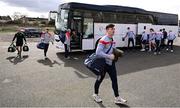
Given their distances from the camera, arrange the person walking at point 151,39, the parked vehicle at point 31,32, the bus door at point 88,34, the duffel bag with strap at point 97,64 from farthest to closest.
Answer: the parked vehicle at point 31,32
the person walking at point 151,39
the bus door at point 88,34
the duffel bag with strap at point 97,64

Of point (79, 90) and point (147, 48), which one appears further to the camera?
point (147, 48)

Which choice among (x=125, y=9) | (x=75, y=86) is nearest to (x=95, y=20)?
(x=125, y=9)

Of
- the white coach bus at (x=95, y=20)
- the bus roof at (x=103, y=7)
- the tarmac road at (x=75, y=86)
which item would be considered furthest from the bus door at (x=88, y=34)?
the tarmac road at (x=75, y=86)

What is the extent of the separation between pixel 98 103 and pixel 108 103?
26 cm

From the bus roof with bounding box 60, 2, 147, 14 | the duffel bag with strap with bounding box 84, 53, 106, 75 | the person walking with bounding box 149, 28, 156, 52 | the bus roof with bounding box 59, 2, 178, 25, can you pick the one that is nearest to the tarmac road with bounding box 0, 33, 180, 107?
the duffel bag with strap with bounding box 84, 53, 106, 75

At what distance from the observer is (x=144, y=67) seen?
12094 millimetres

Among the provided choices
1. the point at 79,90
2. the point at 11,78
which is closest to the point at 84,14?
the point at 11,78

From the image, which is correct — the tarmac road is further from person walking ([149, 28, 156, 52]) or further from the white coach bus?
person walking ([149, 28, 156, 52])

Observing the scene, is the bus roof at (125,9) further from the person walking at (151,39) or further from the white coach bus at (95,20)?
the person walking at (151,39)

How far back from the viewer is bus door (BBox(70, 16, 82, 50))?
1627 cm

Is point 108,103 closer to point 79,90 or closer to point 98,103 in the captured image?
point 98,103

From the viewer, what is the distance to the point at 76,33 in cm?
1648

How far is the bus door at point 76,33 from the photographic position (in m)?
16.3

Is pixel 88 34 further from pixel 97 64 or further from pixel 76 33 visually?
pixel 97 64
